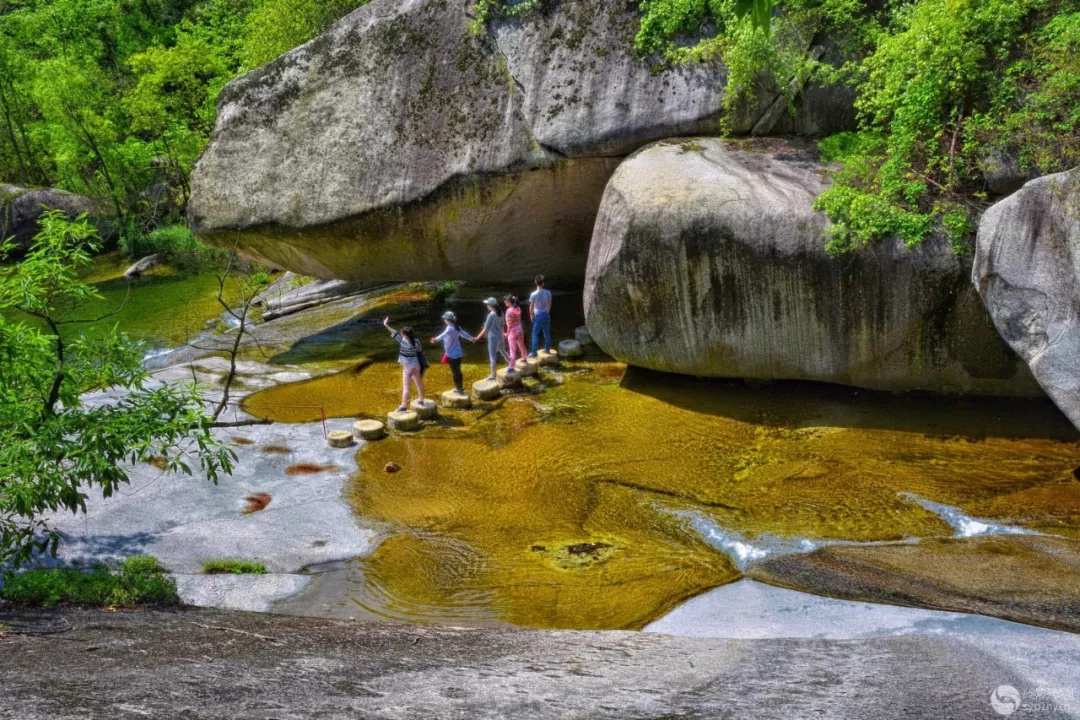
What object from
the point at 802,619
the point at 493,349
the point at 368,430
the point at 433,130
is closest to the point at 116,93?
the point at 433,130

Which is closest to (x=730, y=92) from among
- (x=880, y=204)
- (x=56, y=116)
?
(x=880, y=204)

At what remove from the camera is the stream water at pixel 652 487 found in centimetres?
859

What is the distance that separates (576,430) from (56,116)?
86.2ft

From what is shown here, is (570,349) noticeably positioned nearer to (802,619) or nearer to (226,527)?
(226,527)

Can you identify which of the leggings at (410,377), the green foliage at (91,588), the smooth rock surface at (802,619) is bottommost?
the smooth rock surface at (802,619)

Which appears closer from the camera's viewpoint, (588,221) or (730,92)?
(730,92)

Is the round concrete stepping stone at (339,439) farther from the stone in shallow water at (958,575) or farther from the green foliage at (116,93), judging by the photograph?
the green foliage at (116,93)

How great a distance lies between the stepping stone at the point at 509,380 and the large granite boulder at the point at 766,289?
158 centimetres

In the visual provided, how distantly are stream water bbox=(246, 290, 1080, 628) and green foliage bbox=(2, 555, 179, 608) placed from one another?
1.62m

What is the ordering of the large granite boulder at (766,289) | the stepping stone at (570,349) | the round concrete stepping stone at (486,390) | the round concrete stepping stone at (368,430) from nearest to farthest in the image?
the large granite boulder at (766,289) → the round concrete stepping stone at (368,430) → the round concrete stepping stone at (486,390) → the stepping stone at (570,349)

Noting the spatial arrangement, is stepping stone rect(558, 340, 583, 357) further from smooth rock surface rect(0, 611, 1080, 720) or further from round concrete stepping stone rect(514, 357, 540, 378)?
smooth rock surface rect(0, 611, 1080, 720)

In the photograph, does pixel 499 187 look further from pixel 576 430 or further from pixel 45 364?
pixel 45 364

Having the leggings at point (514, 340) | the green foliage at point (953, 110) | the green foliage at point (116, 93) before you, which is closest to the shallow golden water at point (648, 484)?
the leggings at point (514, 340)

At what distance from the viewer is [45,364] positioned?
768 centimetres
